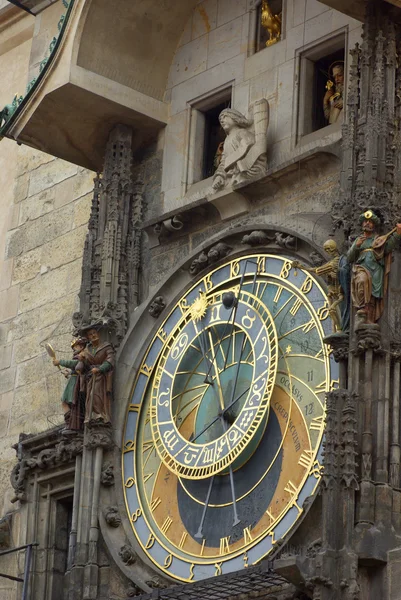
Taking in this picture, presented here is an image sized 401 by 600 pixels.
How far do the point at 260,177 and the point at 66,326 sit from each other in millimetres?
2411

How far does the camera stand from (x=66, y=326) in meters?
14.7

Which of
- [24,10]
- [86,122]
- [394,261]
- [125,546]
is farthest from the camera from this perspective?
[24,10]

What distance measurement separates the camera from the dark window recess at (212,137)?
13812mm

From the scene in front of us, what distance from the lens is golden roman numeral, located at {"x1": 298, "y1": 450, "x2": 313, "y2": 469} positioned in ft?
39.2

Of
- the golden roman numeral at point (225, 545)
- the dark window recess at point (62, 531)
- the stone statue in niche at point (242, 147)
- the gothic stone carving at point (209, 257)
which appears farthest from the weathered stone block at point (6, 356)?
the golden roman numeral at point (225, 545)

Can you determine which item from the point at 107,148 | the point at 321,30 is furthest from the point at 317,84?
the point at 107,148

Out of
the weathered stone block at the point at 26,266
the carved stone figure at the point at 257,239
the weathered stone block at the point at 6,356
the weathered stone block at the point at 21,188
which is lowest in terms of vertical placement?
the carved stone figure at the point at 257,239

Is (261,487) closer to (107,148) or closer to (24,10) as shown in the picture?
(107,148)

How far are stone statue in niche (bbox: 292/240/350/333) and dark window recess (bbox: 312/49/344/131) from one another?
1.23 meters

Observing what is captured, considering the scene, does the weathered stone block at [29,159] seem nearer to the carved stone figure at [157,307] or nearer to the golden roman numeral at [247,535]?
the carved stone figure at [157,307]

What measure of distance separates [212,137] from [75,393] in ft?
6.48

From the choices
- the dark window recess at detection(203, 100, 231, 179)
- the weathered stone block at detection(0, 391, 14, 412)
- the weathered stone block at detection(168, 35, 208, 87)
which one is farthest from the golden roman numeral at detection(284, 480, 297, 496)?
the weathered stone block at detection(0, 391, 14, 412)

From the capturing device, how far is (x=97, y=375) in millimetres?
13203

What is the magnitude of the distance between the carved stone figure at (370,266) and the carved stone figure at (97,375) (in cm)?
208
